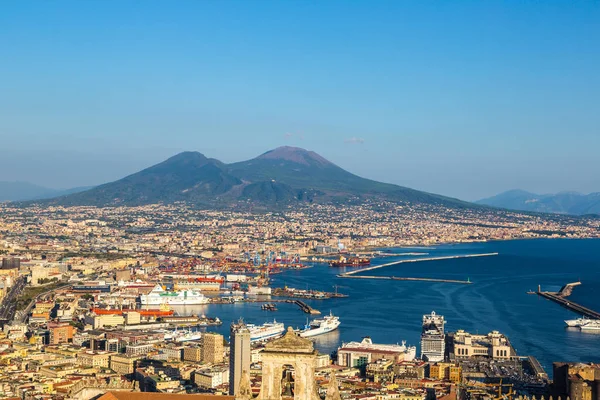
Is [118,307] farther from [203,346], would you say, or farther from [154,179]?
[154,179]

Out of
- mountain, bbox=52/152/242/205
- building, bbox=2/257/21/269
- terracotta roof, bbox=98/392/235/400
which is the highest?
mountain, bbox=52/152/242/205

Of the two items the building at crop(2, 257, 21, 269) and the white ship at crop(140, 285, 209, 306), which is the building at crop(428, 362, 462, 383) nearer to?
the white ship at crop(140, 285, 209, 306)

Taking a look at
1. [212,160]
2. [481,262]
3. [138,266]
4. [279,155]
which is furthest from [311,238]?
[279,155]

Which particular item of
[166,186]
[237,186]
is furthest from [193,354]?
[166,186]

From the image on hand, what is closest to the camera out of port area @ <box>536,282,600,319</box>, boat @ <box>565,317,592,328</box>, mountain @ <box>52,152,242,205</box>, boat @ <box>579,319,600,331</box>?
boat @ <box>579,319,600,331</box>

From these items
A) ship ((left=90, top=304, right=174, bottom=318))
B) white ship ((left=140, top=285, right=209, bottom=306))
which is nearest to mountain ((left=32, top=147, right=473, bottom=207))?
white ship ((left=140, top=285, right=209, bottom=306))

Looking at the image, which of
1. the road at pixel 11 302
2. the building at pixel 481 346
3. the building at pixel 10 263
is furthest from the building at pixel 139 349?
the building at pixel 10 263

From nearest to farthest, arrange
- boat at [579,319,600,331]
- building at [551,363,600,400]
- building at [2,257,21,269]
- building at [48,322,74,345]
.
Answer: building at [551,363,600,400], building at [48,322,74,345], boat at [579,319,600,331], building at [2,257,21,269]
